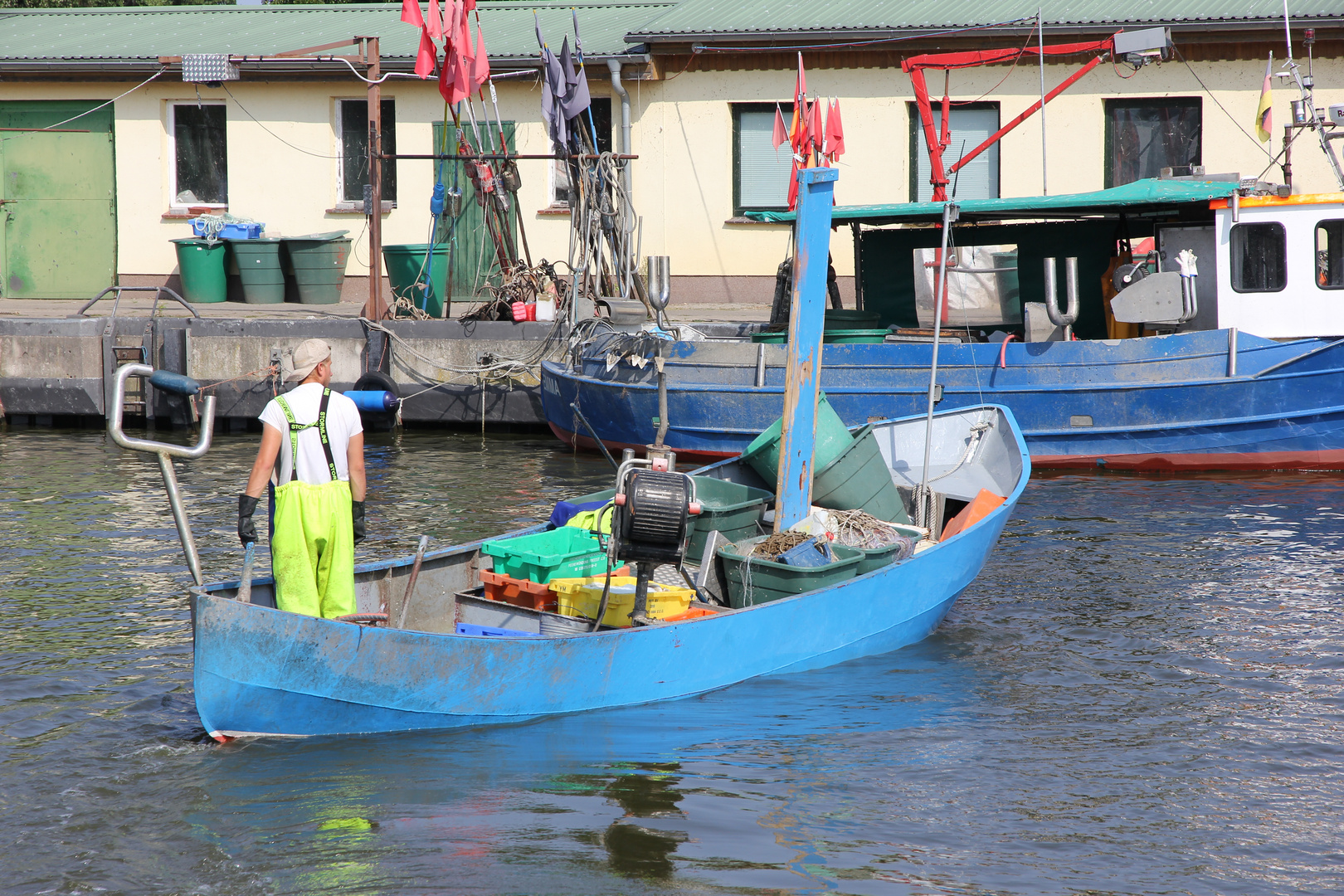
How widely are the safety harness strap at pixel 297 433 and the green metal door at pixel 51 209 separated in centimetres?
1554

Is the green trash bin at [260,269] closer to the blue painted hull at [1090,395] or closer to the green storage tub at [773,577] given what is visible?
the blue painted hull at [1090,395]

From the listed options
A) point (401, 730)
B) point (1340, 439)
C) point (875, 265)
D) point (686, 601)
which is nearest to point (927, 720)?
point (686, 601)

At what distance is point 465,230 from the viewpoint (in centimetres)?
1894

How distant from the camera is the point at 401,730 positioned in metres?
6.16

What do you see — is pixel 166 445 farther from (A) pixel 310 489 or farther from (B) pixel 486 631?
(B) pixel 486 631

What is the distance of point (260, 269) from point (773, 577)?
12174 millimetres

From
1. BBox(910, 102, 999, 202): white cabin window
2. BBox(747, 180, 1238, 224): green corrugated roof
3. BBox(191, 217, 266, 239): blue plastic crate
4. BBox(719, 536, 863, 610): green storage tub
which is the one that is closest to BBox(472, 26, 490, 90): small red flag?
BBox(747, 180, 1238, 224): green corrugated roof

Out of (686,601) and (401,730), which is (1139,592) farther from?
(401,730)

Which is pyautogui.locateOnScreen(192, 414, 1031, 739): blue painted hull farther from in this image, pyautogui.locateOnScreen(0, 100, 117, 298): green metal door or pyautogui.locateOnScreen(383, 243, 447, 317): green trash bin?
pyautogui.locateOnScreen(0, 100, 117, 298): green metal door

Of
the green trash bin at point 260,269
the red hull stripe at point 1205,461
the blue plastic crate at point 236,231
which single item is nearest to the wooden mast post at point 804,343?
the red hull stripe at point 1205,461

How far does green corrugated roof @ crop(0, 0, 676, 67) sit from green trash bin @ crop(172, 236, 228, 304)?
350 cm

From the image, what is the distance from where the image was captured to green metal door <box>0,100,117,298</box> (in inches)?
778

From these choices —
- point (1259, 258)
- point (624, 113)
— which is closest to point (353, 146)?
point (624, 113)

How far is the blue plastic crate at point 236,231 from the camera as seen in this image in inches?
686
